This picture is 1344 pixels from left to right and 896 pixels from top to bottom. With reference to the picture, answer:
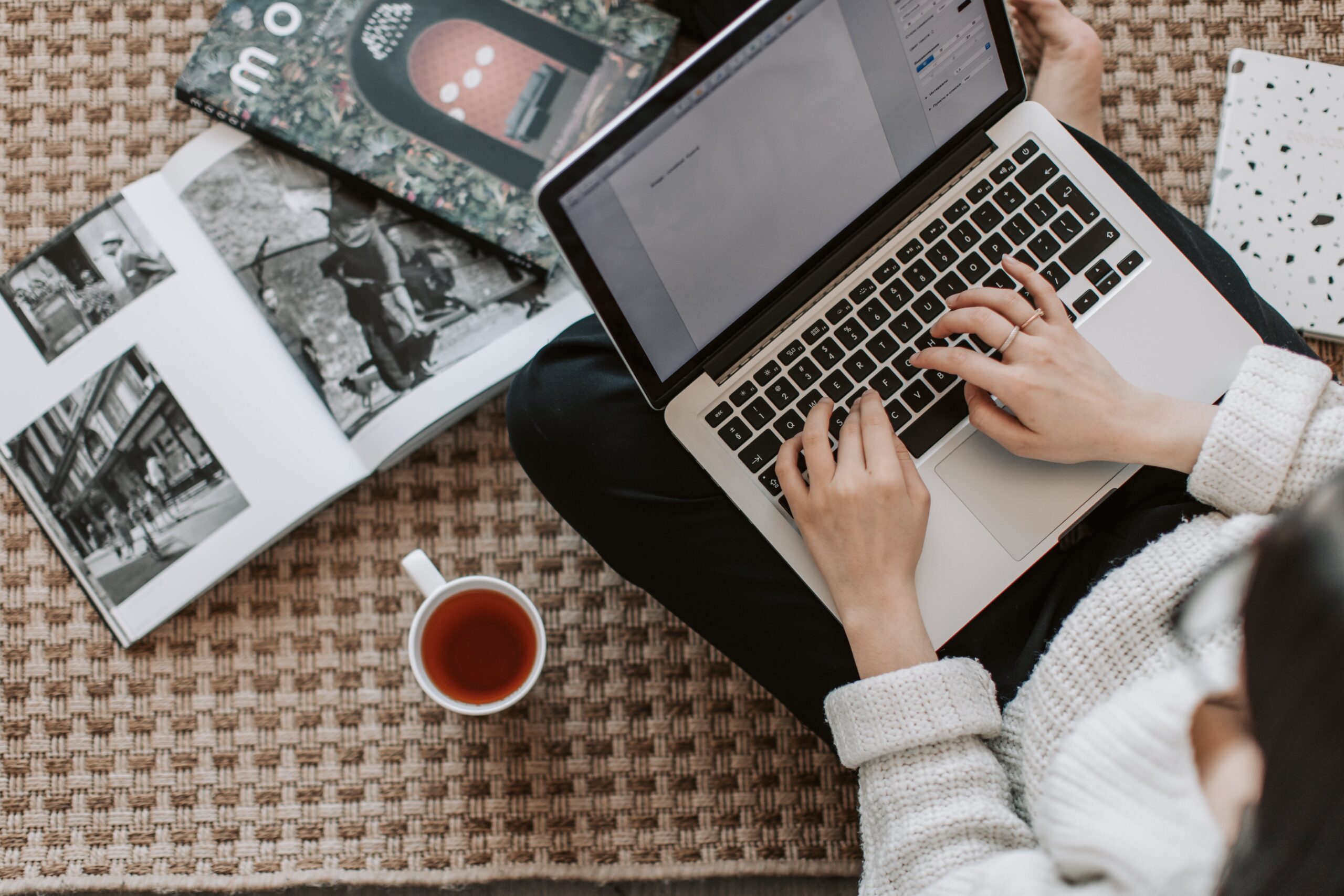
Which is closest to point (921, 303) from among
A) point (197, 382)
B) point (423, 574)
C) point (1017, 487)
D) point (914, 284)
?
point (914, 284)

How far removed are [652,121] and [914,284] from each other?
0.80ft

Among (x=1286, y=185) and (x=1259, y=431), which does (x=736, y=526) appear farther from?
(x=1286, y=185)

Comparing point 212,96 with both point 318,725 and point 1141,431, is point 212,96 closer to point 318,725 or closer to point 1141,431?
point 318,725

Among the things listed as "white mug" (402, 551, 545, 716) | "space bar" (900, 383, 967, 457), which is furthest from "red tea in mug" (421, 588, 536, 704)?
"space bar" (900, 383, 967, 457)

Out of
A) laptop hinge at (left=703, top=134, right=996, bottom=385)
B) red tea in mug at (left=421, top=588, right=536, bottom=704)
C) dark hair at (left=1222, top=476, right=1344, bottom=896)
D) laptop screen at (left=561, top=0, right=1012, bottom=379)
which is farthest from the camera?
red tea in mug at (left=421, top=588, right=536, bottom=704)

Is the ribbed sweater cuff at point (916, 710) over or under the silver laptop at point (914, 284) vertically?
under

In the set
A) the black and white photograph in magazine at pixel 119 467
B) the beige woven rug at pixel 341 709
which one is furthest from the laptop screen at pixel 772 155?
the black and white photograph in magazine at pixel 119 467

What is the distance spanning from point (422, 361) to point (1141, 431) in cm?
56

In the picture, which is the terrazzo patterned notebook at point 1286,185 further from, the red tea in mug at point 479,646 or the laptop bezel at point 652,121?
the red tea in mug at point 479,646

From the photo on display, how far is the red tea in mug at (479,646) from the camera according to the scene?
0.70m

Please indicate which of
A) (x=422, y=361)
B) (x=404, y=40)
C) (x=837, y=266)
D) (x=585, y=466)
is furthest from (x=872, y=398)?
(x=404, y=40)

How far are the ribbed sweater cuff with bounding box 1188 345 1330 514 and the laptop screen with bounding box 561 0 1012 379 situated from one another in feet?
0.83

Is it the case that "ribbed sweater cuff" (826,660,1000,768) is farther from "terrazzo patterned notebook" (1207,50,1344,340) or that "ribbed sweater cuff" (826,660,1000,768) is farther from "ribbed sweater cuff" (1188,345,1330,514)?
"terrazzo patterned notebook" (1207,50,1344,340)

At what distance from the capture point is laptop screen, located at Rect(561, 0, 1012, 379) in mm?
480
